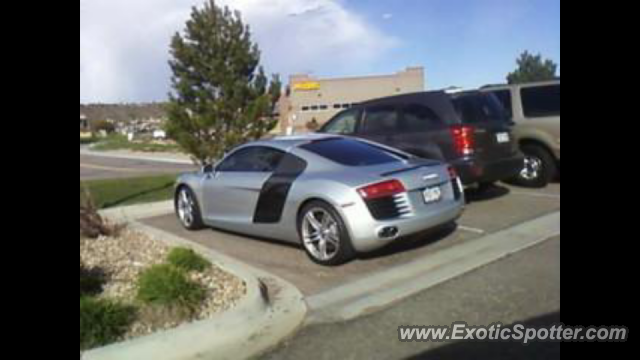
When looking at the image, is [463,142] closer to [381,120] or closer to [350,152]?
[381,120]

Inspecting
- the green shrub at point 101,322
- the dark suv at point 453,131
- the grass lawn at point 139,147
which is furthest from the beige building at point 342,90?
the green shrub at point 101,322

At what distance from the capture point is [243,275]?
5.59 metres

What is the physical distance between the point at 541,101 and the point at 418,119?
10.6 ft

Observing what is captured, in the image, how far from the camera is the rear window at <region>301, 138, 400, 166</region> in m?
6.66

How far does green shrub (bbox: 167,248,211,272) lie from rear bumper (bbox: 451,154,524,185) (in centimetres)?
428

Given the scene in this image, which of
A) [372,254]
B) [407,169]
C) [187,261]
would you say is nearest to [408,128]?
[407,169]

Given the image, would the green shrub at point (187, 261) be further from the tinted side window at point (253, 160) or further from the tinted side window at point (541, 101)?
the tinted side window at point (541, 101)

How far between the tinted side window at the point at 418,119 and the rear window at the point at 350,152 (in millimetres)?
2025

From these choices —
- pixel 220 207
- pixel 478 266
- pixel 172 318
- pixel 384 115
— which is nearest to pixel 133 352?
pixel 172 318

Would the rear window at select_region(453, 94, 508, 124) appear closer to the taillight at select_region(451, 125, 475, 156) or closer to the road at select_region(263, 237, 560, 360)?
the taillight at select_region(451, 125, 475, 156)

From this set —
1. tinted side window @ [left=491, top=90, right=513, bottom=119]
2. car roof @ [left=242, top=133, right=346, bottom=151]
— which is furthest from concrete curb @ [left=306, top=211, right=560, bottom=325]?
tinted side window @ [left=491, top=90, right=513, bottom=119]

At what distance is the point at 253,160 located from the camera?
7.57 meters

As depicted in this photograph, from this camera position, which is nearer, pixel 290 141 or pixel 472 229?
pixel 290 141
